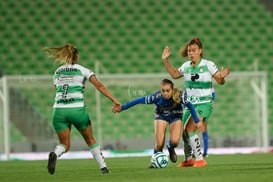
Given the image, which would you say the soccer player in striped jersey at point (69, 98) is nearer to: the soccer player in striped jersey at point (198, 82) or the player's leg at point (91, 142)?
the player's leg at point (91, 142)

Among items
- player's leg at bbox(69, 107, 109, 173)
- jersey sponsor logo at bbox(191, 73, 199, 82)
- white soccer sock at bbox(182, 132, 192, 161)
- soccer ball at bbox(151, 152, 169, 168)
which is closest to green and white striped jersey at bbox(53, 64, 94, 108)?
player's leg at bbox(69, 107, 109, 173)

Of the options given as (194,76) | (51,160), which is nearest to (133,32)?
(194,76)

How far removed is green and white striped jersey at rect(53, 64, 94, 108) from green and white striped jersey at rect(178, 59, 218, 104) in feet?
7.08

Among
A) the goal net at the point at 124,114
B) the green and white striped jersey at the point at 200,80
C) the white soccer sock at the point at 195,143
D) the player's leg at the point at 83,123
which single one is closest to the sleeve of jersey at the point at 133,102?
the green and white striped jersey at the point at 200,80

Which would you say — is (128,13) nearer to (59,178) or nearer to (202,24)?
(202,24)

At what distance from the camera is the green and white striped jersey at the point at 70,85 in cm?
988

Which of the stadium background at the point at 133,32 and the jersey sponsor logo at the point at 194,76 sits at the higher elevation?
the stadium background at the point at 133,32

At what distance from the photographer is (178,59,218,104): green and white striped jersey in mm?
11586

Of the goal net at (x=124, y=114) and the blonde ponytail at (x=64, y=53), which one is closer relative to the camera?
the blonde ponytail at (x=64, y=53)

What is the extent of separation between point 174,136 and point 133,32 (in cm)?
1097

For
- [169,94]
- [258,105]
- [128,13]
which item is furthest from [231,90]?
[169,94]

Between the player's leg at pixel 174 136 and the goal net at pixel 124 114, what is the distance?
6.42 metres

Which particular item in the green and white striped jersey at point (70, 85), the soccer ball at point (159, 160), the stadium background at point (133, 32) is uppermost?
the stadium background at point (133, 32)

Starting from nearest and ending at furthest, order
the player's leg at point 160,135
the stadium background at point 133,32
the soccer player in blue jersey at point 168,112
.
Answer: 1. the soccer player in blue jersey at point 168,112
2. the player's leg at point 160,135
3. the stadium background at point 133,32
